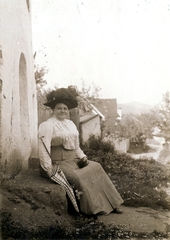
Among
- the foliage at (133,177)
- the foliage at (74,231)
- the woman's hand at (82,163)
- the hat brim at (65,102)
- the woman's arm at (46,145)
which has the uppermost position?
the hat brim at (65,102)

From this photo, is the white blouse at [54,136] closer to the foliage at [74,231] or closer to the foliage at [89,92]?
the foliage at [74,231]

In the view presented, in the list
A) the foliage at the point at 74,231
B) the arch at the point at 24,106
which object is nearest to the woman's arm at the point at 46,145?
the foliage at the point at 74,231

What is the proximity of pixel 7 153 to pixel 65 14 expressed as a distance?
7.96 ft

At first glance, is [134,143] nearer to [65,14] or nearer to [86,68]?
[86,68]

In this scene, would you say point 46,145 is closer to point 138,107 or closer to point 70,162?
point 70,162

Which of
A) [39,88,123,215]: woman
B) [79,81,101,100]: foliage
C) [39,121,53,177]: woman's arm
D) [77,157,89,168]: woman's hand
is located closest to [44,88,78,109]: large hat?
[39,88,123,215]: woman

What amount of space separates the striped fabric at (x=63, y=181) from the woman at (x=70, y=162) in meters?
0.01

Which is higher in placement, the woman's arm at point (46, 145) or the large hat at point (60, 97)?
the large hat at point (60, 97)

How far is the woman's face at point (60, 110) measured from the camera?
356cm

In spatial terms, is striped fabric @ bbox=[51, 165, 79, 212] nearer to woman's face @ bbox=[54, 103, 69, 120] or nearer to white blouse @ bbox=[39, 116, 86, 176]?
white blouse @ bbox=[39, 116, 86, 176]

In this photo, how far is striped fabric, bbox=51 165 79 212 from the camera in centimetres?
301

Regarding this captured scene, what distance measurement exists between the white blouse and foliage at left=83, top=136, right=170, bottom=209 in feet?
4.40

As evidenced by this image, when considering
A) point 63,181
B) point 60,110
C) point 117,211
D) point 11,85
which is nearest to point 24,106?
point 11,85

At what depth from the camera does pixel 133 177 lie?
19.1ft
